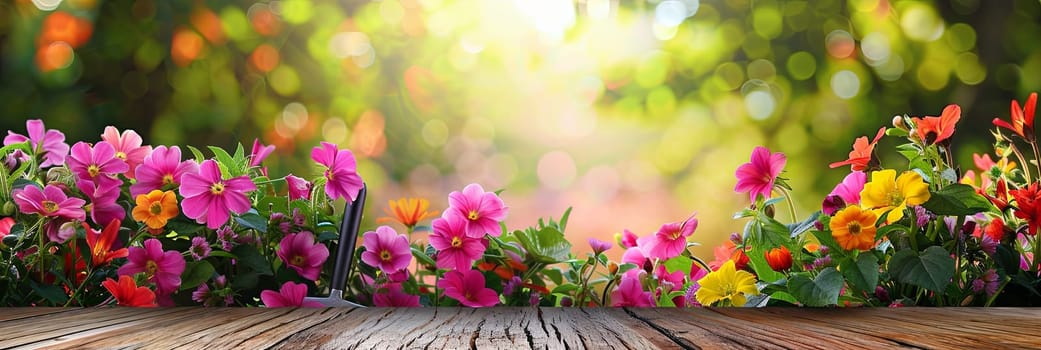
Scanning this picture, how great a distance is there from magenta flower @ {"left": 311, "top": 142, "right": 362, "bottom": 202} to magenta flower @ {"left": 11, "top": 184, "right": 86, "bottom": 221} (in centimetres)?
19

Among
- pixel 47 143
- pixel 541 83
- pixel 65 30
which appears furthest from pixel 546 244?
pixel 65 30

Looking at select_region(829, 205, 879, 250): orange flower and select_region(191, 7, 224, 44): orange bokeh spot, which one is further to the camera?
select_region(191, 7, 224, 44): orange bokeh spot

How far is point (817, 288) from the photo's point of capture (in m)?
0.57

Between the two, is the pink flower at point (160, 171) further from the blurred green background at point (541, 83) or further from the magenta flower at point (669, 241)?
the blurred green background at point (541, 83)

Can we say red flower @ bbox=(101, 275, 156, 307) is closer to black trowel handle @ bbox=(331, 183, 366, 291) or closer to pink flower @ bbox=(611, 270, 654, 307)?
black trowel handle @ bbox=(331, 183, 366, 291)

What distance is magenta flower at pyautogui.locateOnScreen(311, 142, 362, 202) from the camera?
0.67m

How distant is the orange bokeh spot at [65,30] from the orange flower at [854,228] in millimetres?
1915

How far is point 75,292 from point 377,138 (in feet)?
4.66

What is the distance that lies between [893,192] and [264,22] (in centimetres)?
183

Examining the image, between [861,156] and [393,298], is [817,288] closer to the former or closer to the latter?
[861,156]

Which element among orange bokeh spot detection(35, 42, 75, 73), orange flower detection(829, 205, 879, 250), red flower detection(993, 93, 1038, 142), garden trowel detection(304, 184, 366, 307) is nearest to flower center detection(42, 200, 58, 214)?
garden trowel detection(304, 184, 366, 307)

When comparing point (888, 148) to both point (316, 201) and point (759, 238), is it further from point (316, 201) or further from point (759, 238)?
point (316, 201)

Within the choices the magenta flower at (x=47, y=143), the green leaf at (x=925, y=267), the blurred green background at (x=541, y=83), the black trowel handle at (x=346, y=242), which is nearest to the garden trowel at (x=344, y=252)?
the black trowel handle at (x=346, y=242)

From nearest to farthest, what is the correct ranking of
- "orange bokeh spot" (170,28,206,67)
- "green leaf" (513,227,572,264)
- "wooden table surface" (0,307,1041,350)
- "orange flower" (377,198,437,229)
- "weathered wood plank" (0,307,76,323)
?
"wooden table surface" (0,307,1041,350), "weathered wood plank" (0,307,76,323), "green leaf" (513,227,572,264), "orange flower" (377,198,437,229), "orange bokeh spot" (170,28,206,67)
